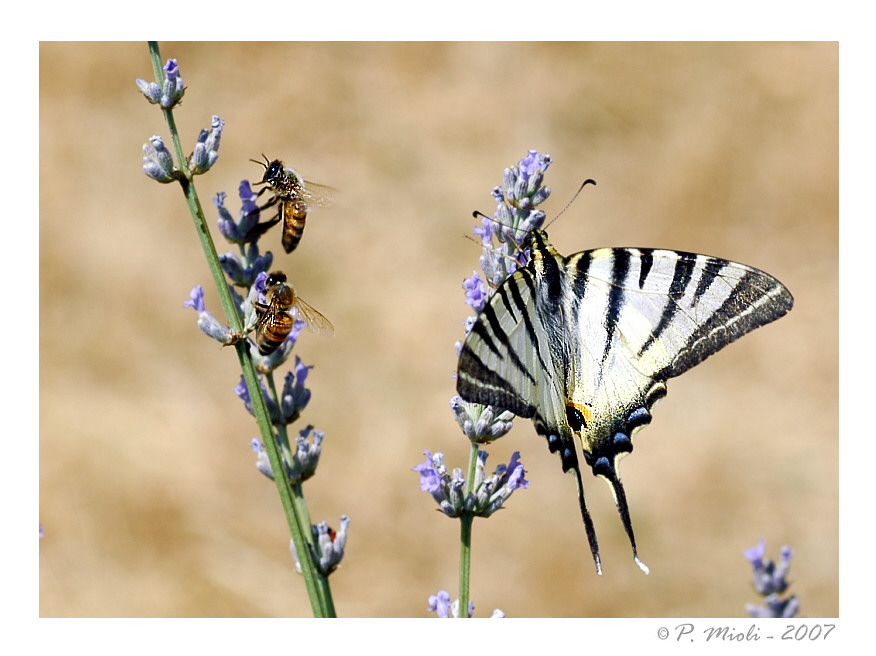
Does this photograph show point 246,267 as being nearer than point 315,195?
Yes

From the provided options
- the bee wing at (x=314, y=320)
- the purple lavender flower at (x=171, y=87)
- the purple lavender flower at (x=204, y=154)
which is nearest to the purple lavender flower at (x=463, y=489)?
the bee wing at (x=314, y=320)

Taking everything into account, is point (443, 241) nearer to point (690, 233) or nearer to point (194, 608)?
point (690, 233)

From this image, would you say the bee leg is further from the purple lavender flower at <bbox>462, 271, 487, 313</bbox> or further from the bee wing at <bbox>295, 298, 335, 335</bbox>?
the purple lavender flower at <bbox>462, 271, 487, 313</bbox>

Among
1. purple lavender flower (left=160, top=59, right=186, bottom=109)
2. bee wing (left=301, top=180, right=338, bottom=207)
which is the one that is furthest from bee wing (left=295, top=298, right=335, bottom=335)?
purple lavender flower (left=160, top=59, right=186, bottom=109)

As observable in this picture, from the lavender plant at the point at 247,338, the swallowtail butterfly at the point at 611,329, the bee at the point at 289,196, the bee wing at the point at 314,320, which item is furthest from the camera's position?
the bee at the point at 289,196

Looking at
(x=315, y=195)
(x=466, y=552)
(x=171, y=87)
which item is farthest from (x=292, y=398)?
(x=315, y=195)

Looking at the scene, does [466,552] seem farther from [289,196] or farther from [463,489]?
[289,196]

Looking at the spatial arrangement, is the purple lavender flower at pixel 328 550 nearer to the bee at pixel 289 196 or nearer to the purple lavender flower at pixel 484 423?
the purple lavender flower at pixel 484 423
